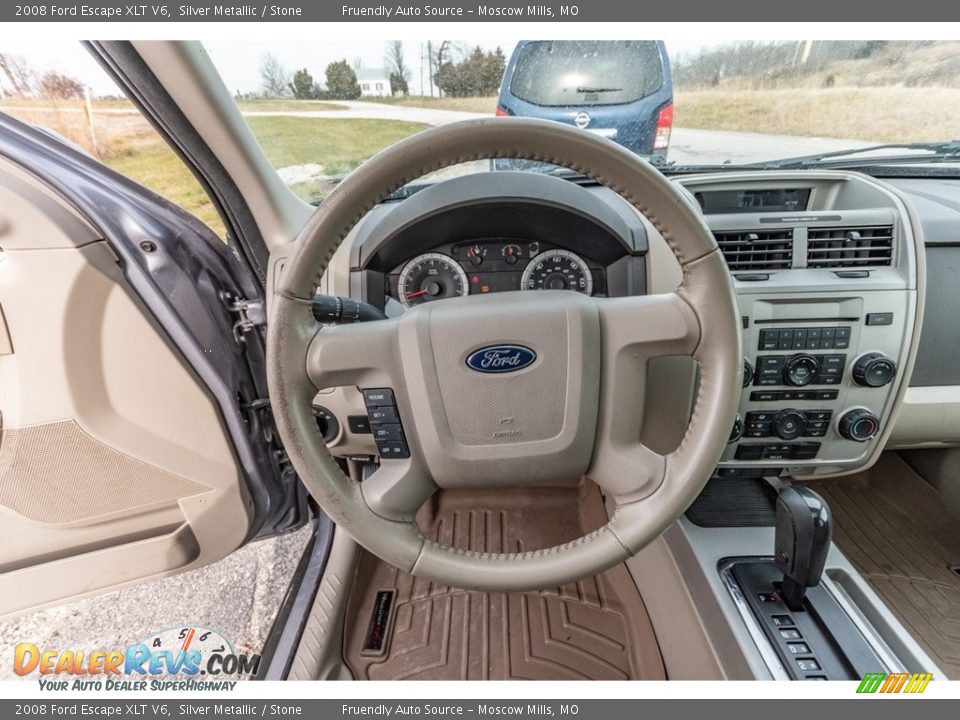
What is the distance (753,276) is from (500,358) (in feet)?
2.35

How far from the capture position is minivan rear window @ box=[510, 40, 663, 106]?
54.5 inches

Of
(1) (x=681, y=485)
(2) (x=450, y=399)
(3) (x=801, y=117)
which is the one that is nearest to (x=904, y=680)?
(1) (x=681, y=485)

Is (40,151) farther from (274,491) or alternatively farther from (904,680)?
(904,680)

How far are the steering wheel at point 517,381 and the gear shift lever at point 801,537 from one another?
15.0 inches

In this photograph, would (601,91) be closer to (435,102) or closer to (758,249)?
(435,102)

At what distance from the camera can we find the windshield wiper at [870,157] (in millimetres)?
1464

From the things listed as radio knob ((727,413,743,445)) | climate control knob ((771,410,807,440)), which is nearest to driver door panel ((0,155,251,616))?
radio knob ((727,413,743,445))

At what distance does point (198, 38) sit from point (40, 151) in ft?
1.65

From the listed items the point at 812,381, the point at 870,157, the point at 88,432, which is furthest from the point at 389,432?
the point at 870,157

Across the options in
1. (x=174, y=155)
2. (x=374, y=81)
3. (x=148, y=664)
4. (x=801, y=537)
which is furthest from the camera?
(x=148, y=664)

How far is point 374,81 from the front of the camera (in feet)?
4.23

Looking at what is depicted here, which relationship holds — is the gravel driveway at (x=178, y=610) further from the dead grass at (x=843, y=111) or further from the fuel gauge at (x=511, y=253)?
the dead grass at (x=843, y=111)

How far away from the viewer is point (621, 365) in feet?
2.97

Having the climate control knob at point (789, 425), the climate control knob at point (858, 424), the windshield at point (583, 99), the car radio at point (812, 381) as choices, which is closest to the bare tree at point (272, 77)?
the windshield at point (583, 99)
